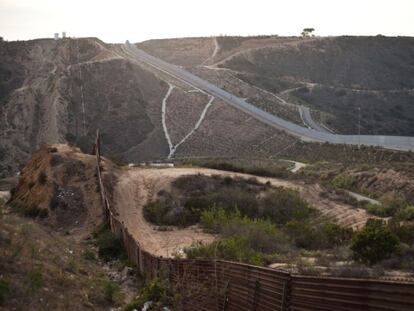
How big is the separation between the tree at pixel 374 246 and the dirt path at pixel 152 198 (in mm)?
6905

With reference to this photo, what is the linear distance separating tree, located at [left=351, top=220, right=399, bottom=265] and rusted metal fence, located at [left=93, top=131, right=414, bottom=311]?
247 inches

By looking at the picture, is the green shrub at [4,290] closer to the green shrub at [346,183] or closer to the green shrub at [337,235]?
the green shrub at [337,235]

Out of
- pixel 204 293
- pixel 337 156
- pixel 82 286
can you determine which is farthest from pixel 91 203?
pixel 337 156

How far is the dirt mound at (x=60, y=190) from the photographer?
113ft

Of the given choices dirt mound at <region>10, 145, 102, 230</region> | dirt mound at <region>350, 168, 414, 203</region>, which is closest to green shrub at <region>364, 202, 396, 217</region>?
dirt mound at <region>350, 168, 414, 203</region>

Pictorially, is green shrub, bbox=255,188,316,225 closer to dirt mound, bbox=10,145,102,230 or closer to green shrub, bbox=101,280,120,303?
dirt mound, bbox=10,145,102,230

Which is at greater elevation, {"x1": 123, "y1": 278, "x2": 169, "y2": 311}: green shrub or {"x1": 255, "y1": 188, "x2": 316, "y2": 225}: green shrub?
{"x1": 123, "y1": 278, "x2": 169, "y2": 311}: green shrub

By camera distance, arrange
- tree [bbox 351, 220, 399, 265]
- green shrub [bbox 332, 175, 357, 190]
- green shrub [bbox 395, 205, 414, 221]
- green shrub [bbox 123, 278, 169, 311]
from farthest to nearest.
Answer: green shrub [bbox 332, 175, 357, 190] < green shrub [bbox 395, 205, 414, 221] < tree [bbox 351, 220, 399, 265] < green shrub [bbox 123, 278, 169, 311]

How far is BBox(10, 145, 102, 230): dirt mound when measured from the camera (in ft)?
113

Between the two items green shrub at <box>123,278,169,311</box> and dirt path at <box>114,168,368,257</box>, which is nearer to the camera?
green shrub at <box>123,278,169,311</box>

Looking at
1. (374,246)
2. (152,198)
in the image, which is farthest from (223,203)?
(374,246)

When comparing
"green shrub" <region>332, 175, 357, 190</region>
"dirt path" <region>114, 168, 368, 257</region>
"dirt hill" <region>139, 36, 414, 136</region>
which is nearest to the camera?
"dirt path" <region>114, 168, 368, 257</region>

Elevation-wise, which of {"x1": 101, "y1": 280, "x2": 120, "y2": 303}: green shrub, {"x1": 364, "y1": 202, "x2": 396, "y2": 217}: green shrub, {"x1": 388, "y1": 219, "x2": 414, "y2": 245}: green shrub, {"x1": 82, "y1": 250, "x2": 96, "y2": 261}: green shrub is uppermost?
{"x1": 388, "y1": 219, "x2": 414, "y2": 245}: green shrub

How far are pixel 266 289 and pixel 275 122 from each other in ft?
230
